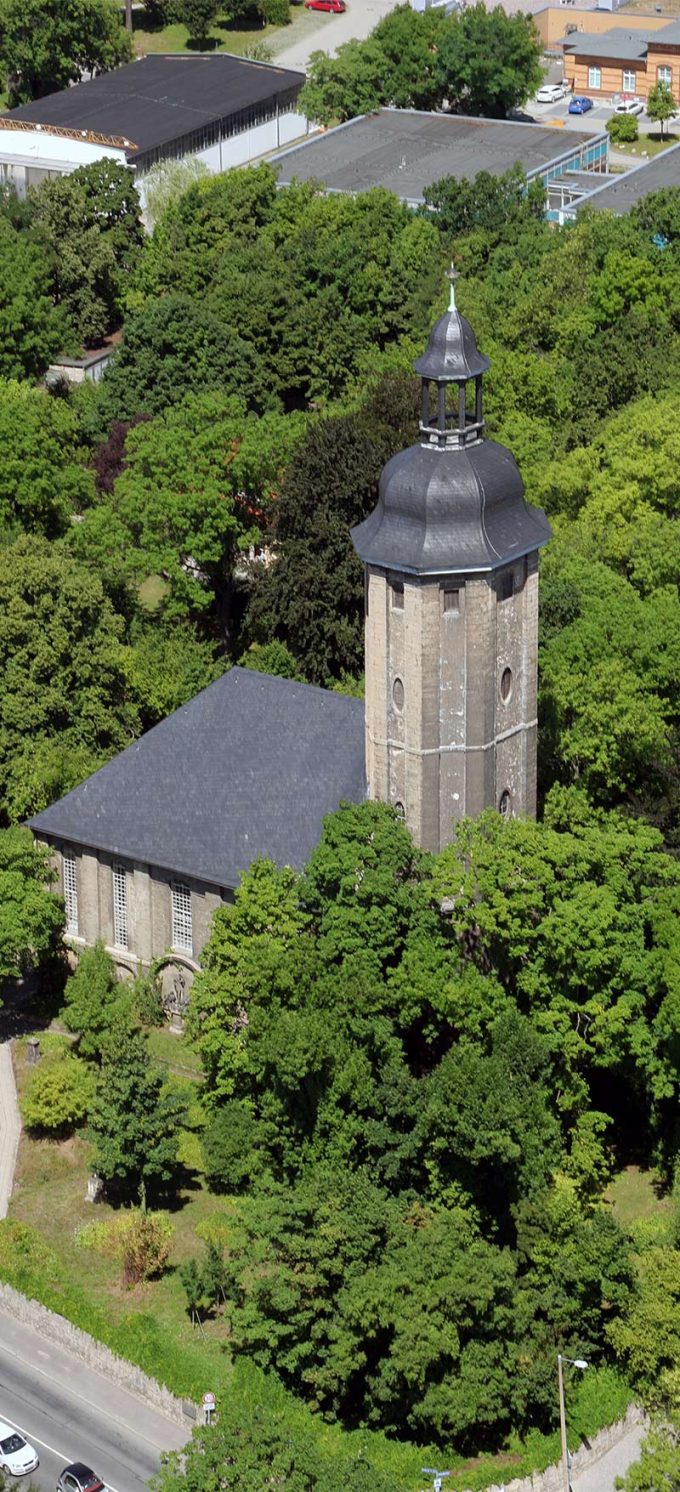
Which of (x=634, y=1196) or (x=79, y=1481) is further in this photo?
(x=634, y=1196)

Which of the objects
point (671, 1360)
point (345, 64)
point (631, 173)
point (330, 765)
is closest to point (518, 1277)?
point (671, 1360)

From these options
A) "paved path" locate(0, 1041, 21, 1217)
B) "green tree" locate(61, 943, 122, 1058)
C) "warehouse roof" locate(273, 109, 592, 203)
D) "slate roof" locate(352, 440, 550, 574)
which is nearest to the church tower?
"slate roof" locate(352, 440, 550, 574)

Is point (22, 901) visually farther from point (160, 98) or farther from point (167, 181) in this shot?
point (160, 98)

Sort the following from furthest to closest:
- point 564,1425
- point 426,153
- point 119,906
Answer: point 426,153
point 119,906
point 564,1425

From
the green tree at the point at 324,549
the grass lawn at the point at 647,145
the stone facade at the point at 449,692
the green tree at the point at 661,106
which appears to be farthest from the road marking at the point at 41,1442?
the green tree at the point at 661,106

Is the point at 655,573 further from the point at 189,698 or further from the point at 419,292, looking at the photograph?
the point at 419,292

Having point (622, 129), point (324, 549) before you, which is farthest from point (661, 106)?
point (324, 549)
